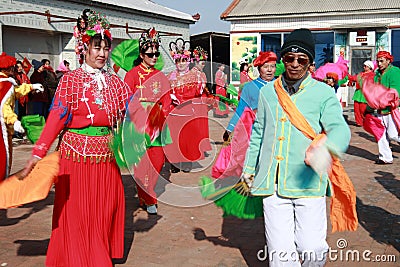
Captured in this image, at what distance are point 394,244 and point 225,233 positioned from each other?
167 cm

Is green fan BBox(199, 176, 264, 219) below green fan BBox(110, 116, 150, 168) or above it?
below

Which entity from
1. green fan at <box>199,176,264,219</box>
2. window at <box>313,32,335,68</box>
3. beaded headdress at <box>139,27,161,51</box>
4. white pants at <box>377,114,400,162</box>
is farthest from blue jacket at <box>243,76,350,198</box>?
window at <box>313,32,335,68</box>

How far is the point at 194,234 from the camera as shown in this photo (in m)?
5.28

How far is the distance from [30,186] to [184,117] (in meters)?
5.49

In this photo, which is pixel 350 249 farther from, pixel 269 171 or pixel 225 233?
pixel 269 171

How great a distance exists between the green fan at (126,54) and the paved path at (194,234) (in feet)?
5.53

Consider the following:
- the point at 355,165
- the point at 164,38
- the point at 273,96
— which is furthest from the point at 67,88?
the point at 164,38

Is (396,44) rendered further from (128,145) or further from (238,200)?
(238,200)

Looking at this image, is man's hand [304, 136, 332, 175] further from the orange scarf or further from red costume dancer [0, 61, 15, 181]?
red costume dancer [0, 61, 15, 181]

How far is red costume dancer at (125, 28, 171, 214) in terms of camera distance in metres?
5.82

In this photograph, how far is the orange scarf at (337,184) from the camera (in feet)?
11.0

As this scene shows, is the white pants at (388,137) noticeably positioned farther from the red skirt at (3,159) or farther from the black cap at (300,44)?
the red skirt at (3,159)

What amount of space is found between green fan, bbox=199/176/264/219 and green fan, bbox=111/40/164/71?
8.59 ft

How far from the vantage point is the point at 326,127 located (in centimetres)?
330
